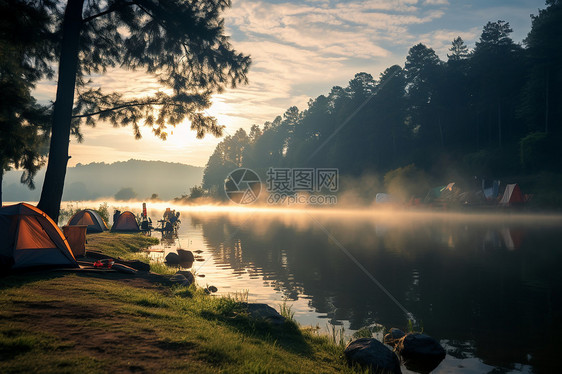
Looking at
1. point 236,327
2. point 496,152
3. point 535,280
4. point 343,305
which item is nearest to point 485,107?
point 496,152

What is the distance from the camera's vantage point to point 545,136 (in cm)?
5716

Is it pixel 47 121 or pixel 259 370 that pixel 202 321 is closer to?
pixel 259 370

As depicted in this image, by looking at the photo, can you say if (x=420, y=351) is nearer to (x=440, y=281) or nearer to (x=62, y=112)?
(x=440, y=281)

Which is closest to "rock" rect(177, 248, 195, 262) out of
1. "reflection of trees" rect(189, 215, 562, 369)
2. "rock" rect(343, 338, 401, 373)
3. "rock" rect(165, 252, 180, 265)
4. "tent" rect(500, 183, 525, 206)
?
"rock" rect(165, 252, 180, 265)

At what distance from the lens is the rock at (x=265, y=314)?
10.4 m

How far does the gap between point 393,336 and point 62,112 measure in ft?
46.8

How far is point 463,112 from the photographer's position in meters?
88.8

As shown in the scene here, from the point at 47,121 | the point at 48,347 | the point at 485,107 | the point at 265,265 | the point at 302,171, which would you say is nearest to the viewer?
the point at 48,347

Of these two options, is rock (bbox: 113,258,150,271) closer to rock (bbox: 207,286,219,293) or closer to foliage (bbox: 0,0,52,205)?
rock (bbox: 207,286,219,293)

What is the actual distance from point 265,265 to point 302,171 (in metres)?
100

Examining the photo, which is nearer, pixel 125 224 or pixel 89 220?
pixel 89 220
